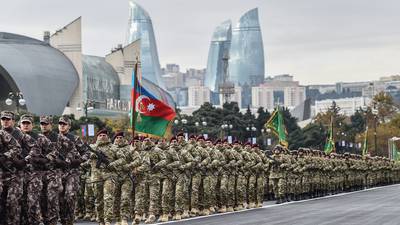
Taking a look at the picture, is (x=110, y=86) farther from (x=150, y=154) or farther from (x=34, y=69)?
(x=150, y=154)

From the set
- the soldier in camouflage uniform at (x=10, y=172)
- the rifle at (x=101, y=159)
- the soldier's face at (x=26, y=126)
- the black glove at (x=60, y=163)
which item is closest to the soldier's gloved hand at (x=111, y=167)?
the rifle at (x=101, y=159)

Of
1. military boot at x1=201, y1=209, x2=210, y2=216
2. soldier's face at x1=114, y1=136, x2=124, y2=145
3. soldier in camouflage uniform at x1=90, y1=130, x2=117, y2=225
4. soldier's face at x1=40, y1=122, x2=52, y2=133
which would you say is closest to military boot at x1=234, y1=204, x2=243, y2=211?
military boot at x1=201, y1=209, x2=210, y2=216

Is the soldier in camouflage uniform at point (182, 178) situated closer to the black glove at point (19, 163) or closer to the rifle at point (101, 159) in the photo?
the rifle at point (101, 159)

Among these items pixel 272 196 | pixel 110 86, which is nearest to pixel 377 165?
pixel 272 196

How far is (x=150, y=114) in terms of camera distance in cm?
2478

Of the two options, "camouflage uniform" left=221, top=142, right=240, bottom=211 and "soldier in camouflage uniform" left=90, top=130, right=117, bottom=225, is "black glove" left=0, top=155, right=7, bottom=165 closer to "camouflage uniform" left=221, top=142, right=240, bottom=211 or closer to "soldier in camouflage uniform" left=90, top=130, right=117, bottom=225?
"soldier in camouflage uniform" left=90, top=130, right=117, bottom=225

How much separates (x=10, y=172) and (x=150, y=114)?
10133 mm

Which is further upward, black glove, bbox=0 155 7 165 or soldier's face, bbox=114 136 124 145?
soldier's face, bbox=114 136 124 145

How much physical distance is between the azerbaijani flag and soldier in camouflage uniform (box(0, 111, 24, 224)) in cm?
959

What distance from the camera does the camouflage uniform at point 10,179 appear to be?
14547 millimetres

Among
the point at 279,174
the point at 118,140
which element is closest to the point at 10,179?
the point at 118,140

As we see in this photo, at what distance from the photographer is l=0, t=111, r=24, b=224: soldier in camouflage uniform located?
14555 mm

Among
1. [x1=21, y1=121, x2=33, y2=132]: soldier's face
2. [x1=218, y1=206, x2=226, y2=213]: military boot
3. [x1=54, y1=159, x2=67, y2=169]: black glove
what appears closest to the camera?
[x1=21, y1=121, x2=33, y2=132]: soldier's face

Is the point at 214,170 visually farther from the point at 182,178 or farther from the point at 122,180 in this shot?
the point at 122,180
